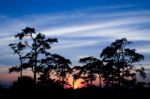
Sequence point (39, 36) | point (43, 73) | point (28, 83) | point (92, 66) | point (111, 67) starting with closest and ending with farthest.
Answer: point (28, 83) < point (39, 36) < point (43, 73) < point (111, 67) < point (92, 66)

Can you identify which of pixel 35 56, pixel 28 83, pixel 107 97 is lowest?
pixel 107 97

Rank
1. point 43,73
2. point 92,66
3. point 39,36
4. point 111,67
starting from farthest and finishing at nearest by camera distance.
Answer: point 92,66, point 111,67, point 43,73, point 39,36

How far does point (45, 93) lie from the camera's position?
39469 mm

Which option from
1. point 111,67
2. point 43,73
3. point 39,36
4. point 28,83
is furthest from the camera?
point 111,67

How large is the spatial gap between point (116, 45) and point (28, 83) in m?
30.4

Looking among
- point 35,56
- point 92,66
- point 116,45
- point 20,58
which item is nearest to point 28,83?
point 35,56

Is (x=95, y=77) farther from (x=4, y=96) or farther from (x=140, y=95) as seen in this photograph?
(x=4, y=96)

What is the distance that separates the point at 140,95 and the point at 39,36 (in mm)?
22223

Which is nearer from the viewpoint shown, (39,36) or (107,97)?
(39,36)

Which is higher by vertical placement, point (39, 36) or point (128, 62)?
point (39, 36)

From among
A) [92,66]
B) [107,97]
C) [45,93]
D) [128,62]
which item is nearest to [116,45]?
[128,62]

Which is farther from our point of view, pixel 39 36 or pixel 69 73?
pixel 69 73

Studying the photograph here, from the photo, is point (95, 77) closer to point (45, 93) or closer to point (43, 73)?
point (43, 73)

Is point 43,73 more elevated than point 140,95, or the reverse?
point 43,73
